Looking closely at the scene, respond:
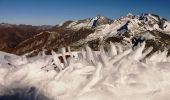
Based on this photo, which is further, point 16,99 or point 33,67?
point 33,67

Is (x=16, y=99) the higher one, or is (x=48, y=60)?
(x=48, y=60)

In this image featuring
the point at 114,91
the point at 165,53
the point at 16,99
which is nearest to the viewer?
the point at 16,99

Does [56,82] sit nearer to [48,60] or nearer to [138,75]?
[48,60]

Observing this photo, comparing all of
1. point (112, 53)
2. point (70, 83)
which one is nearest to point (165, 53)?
point (112, 53)

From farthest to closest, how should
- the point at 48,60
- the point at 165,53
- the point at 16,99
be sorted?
1. the point at 165,53
2. the point at 48,60
3. the point at 16,99

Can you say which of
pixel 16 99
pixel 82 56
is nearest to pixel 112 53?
pixel 82 56

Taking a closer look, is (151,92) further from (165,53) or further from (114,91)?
(165,53)
